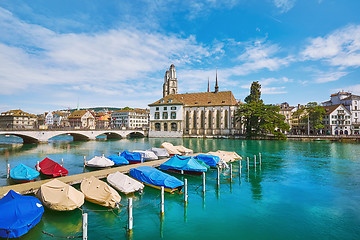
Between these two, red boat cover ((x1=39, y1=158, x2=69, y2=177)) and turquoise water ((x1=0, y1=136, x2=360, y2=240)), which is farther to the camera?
red boat cover ((x1=39, y1=158, x2=69, y2=177))

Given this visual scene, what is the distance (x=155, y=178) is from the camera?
1719 centimetres

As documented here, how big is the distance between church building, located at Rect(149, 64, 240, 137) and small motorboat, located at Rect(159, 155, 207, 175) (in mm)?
64441

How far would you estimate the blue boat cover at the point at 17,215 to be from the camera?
9.47 meters

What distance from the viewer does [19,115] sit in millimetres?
120375

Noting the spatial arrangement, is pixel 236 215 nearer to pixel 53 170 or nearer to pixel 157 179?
pixel 157 179

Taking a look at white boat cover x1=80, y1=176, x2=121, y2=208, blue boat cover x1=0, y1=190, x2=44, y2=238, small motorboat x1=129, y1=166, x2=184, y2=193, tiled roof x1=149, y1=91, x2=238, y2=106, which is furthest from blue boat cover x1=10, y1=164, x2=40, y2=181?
tiled roof x1=149, y1=91, x2=238, y2=106

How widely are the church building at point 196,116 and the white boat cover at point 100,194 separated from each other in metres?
73.8

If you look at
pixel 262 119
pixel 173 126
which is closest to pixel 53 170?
pixel 262 119

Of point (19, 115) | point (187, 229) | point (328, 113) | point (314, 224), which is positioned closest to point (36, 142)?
point (187, 229)

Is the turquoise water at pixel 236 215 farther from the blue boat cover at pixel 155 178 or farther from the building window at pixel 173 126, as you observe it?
the building window at pixel 173 126

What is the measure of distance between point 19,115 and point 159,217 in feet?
458

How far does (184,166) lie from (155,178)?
5640 millimetres

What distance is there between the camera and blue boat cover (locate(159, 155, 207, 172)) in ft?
71.3

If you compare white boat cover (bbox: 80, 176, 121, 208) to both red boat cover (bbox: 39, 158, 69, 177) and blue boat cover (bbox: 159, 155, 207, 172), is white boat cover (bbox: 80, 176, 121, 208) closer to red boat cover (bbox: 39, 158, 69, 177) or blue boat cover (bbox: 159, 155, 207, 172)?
red boat cover (bbox: 39, 158, 69, 177)
